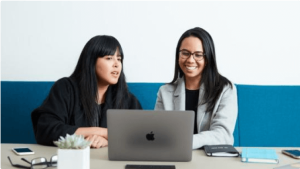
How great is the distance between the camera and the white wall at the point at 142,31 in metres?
2.78

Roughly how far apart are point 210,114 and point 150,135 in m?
0.72

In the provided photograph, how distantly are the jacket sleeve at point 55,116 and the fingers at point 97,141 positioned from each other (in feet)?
0.49

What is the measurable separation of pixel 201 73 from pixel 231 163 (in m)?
0.78

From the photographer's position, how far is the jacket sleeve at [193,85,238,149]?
170 centimetres

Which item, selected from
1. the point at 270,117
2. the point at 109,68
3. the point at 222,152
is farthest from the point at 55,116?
the point at 270,117

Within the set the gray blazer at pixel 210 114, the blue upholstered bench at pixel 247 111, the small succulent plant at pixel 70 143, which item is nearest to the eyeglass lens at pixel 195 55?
the gray blazer at pixel 210 114

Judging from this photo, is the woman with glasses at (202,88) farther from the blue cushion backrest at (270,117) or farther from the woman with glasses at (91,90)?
the blue cushion backrest at (270,117)

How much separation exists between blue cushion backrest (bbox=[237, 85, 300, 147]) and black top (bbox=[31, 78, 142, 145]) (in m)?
0.83

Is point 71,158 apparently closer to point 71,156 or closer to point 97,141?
point 71,156

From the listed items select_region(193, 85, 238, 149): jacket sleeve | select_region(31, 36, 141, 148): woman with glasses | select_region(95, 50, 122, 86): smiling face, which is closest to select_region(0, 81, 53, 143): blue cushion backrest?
select_region(31, 36, 141, 148): woman with glasses

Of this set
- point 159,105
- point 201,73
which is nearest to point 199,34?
point 201,73

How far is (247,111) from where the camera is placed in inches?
100

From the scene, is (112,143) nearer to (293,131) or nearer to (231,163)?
(231,163)

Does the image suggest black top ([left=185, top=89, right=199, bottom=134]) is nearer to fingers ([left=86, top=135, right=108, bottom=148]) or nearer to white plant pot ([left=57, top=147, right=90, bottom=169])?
fingers ([left=86, top=135, right=108, bottom=148])
